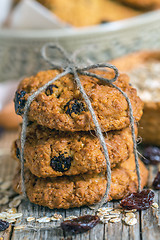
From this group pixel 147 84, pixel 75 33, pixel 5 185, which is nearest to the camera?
pixel 5 185

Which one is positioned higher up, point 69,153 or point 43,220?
point 69,153

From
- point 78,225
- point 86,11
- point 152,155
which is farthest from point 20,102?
point 86,11

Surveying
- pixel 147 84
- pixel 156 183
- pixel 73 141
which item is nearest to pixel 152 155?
pixel 156 183

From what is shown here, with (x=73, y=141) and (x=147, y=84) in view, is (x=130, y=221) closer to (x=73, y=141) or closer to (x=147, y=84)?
(x=73, y=141)

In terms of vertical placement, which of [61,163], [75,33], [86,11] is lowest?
[61,163]

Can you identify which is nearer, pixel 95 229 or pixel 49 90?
pixel 95 229

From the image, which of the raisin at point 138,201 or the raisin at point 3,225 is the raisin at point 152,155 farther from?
the raisin at point 3,225

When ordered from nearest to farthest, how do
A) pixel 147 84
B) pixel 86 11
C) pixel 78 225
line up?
pixel 78 225 < pixel 147 84 < pixel 86 11

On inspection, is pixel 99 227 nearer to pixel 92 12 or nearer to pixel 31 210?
pixel 31 210
